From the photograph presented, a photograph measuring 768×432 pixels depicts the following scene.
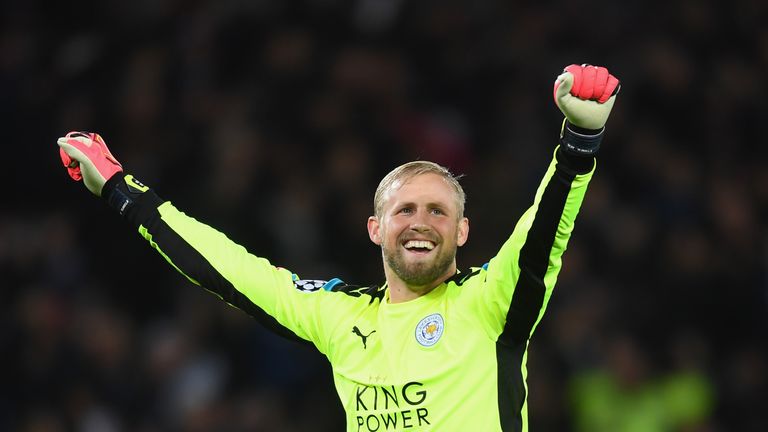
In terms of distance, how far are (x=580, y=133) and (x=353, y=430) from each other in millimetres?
1320

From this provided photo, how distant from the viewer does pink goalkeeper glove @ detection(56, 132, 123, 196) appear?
482 cm

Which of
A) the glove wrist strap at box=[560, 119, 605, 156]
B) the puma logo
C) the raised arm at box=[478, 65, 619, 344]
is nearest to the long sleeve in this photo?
the puma logo

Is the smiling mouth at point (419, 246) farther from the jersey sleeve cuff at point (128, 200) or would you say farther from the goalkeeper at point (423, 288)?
the jersey sleeve cuff at point (128, 200)

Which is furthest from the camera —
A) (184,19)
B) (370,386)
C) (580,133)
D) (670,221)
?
(184,19)

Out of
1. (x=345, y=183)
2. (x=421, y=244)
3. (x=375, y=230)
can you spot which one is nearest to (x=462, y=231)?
(x=421, y=244)

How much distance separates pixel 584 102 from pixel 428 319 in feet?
3.16

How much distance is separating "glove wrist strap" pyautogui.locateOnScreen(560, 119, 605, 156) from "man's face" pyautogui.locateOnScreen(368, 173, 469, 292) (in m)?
0.63

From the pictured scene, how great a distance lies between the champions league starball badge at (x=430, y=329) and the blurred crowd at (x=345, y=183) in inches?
157

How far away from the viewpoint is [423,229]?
444 centimetres

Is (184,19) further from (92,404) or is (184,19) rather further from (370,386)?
(370,386)

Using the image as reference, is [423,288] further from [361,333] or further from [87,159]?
[87,159]

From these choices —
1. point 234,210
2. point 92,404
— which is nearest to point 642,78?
point 234,210

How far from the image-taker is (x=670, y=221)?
951 cm

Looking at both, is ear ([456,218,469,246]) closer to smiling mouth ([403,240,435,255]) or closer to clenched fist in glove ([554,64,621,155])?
smiling mouth ([403,240,435,255])
